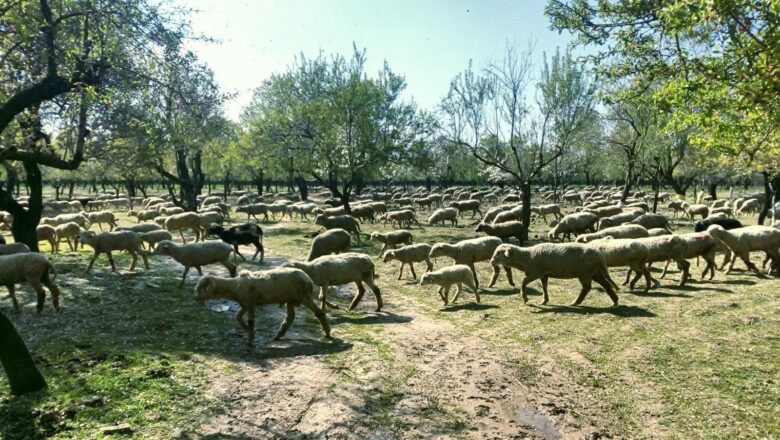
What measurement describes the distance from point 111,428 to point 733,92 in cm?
1042

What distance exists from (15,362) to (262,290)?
165 inches

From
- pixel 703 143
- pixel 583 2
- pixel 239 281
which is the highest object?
pixel 583 2

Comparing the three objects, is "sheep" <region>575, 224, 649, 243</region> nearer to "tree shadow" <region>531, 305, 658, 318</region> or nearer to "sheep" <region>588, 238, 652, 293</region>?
"sheep" <region>588, 238, 652, 293</region>

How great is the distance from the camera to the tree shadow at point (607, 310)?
11.2m

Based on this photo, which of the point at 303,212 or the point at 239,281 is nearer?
the point at 239,281

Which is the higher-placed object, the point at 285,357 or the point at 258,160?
the point at 258,160

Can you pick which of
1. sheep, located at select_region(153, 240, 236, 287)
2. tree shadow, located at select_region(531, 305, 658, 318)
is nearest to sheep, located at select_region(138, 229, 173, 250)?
sheep, located at select_region(153, 240, 236, 287)

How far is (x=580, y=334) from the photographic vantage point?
1011 cm

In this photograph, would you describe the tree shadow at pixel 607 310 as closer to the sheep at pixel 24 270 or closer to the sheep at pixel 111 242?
the sheep at pixel 24 270

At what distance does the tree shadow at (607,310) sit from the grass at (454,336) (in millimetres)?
44

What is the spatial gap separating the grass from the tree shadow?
4 cm

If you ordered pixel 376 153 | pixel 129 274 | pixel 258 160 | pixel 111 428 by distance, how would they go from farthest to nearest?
pixel 258 160, pixel 376 153, pixel 129 274, pixel 111 428

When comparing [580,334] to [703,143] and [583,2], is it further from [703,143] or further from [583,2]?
[583,2]

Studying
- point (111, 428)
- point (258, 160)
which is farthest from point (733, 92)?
point (258, 160)
